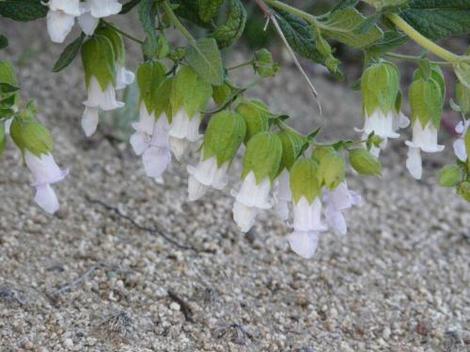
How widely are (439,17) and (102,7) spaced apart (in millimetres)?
471

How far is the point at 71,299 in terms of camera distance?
1761mm

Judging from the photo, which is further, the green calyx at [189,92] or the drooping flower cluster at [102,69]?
the drooping flower cluster at [102,69]

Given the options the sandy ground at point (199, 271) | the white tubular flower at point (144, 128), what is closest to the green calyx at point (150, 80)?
the white tubular flower at point (144, 128)

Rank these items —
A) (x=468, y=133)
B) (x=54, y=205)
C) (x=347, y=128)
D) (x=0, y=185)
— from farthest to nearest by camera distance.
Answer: (x=347, y=128) → (x=0, y=185) → (x=54, y=205) → (x=468, y=133)

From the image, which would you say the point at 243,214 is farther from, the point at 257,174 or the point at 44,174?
the point at 44,174

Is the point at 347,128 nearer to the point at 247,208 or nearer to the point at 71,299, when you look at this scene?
the point at 71,299

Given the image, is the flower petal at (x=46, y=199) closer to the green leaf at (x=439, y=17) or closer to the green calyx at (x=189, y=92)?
the green calyx at (x=189, y=92)

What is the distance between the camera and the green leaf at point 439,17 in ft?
4.65

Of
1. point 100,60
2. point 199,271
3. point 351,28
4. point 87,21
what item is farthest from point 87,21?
point 199,271

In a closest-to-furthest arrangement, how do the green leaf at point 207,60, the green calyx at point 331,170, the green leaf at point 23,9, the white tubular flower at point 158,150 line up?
the green calyx at point 331,170 → the green leaf at point 207,60 → the white tubular flower at point 158,150 → the green leaf at point 23,9

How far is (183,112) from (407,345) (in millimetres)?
720

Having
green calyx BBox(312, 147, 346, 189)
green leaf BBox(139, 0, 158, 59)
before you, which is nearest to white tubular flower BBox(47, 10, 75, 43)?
green leaf BBox(139, 0, 158, 59)

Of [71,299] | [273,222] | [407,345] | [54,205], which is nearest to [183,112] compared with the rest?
[54,205]

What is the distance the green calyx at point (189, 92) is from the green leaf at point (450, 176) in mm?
321
